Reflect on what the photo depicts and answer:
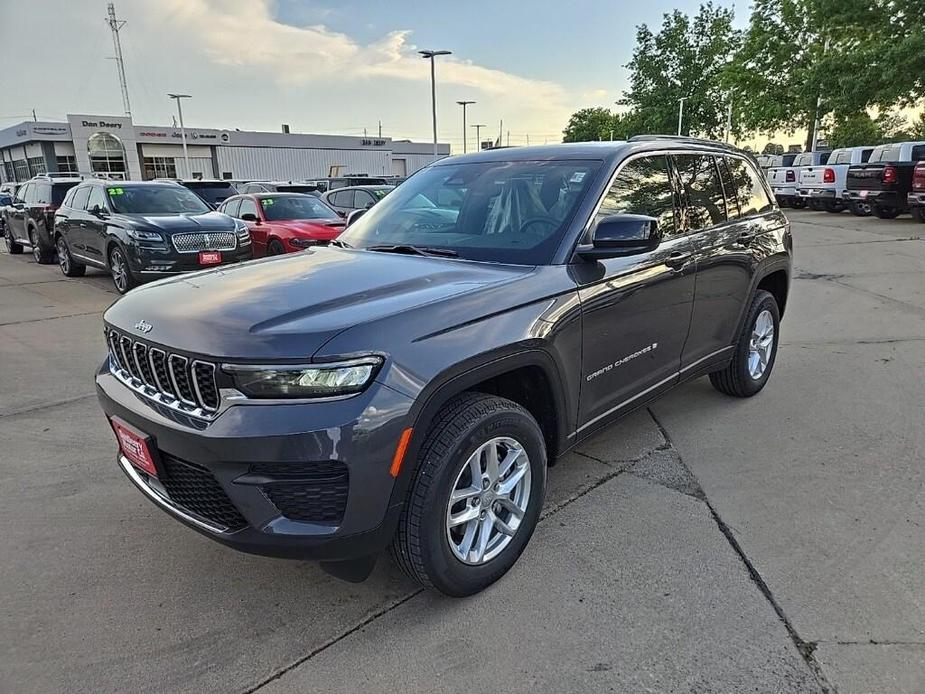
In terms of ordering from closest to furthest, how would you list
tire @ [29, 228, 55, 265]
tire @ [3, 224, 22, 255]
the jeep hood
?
the jeep hood, tire @ [29, 228, 55, 265], tire @ [3, 224, 22, 255]

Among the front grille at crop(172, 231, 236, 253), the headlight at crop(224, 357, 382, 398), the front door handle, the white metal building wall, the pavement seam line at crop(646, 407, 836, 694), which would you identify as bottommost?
the pavement seam line at crop(646, 407, 836, 694)

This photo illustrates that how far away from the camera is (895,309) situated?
765 cm

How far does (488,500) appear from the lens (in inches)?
104

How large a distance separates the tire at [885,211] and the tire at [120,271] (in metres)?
18.5

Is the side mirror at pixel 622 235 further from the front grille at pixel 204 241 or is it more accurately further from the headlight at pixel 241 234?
the headlight at pixel 241 234

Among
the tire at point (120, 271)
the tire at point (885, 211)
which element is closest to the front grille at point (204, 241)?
the tire at point (120, 271)

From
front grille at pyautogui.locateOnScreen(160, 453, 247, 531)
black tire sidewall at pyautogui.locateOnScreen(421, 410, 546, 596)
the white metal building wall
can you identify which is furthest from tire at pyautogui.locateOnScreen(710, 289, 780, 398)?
the white metal building wall

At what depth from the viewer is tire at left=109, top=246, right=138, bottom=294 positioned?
31.4 feet

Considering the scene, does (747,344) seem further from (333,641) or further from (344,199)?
(344,199)

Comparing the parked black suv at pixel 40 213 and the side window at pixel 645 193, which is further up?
the side window at pixel 645 193

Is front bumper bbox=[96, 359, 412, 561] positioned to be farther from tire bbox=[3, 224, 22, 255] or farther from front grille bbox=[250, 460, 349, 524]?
tire bbox=[3, 224, 22, 255]

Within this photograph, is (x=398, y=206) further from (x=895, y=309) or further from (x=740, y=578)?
(x=895, y=309)

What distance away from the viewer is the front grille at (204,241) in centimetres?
943

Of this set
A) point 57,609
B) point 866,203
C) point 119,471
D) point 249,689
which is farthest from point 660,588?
point 866,203
